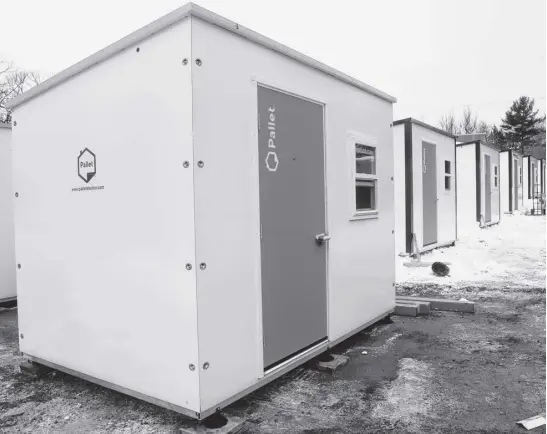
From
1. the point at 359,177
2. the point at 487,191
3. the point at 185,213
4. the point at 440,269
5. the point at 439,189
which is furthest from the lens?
the point at 487,191

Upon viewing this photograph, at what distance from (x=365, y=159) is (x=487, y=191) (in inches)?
473

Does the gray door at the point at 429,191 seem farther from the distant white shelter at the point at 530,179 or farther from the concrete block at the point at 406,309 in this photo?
the distant white shelter at the point at 530,179

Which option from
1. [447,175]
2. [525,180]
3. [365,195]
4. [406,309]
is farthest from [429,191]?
[525,180]

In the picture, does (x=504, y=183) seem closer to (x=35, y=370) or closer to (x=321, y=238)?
(x=321, y=238)

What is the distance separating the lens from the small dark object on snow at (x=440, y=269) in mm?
7566

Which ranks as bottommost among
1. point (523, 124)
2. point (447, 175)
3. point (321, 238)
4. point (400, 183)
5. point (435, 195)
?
point (321, 238)

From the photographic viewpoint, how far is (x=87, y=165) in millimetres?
3158

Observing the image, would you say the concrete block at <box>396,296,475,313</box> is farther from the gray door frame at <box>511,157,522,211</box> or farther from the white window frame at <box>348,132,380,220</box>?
the gray door frame at <box>511,157,522,211</box>

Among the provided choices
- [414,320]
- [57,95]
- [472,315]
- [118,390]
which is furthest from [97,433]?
[472,315]

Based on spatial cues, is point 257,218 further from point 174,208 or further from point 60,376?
point 60,376

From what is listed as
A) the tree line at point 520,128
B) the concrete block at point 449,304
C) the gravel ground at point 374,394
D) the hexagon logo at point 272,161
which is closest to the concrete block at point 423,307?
the concrete block at point 449,304

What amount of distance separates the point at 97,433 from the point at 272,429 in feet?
3.30

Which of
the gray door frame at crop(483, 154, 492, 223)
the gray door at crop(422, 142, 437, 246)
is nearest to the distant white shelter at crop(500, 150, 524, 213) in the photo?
the gray door frame at crop(483, 154, 492, 223)

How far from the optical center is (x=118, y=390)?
3.02 meters
